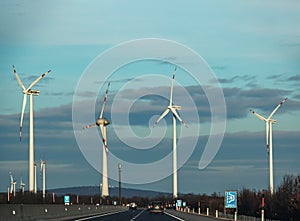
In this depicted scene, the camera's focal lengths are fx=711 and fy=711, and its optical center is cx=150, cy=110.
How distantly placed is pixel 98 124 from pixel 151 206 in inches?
1333

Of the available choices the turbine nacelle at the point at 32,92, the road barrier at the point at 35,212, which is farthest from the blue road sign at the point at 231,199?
the turbine nacelle at the point at 32,92

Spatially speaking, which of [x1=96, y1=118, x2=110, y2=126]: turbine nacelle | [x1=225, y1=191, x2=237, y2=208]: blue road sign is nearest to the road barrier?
[x1=225, y1=191, x2=237, y2=208]: blue road sign

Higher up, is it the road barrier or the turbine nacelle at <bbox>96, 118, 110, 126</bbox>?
the turbine nacelle at <bbox>96, 118, 110, 126</bbox>

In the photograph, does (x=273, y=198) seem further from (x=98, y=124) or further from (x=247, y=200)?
(x=98, y=124)

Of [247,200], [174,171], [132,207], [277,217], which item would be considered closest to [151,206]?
[247,200]

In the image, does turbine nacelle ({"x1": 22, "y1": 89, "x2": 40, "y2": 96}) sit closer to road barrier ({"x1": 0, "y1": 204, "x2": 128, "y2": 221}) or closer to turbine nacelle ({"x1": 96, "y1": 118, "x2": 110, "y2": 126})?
road barrier ({"x1": 0, "y1": 204, "x2": 128, "y2": 221})

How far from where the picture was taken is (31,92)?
8825 centimetres

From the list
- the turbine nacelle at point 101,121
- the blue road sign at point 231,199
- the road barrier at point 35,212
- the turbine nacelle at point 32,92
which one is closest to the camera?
the road barrier at point 35,212

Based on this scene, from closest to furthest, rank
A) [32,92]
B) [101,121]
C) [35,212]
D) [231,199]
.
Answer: [231,199] < [35,212] < [32,92] < [101,121]

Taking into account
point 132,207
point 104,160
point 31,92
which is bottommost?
point 132,207

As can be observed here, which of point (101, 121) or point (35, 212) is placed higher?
point (101, 121)

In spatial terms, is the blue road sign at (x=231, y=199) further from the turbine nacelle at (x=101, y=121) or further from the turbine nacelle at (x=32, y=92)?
the turbine nacelle at (x=101, y=121)

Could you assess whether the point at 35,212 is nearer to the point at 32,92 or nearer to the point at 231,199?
the point at 231,199

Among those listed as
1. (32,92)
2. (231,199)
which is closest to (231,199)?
(231,199)
